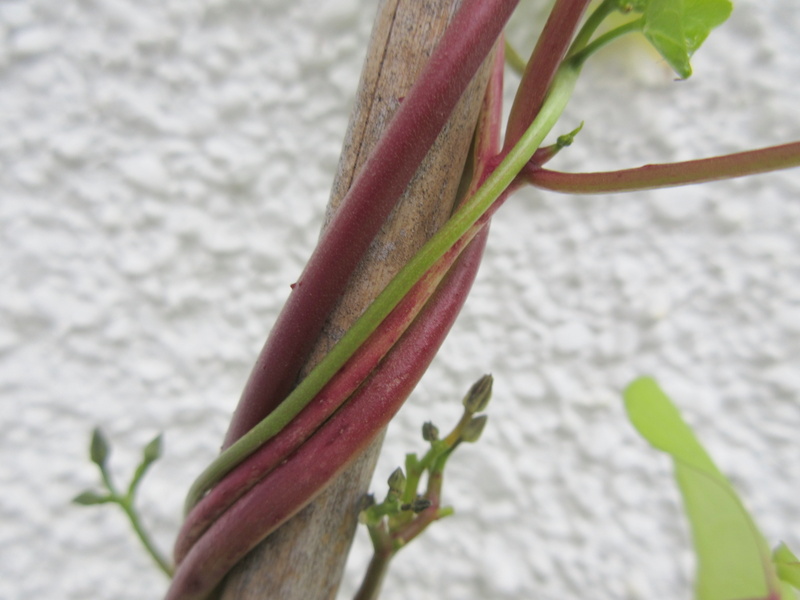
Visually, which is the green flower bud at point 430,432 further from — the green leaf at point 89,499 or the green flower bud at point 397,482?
the green leaf at point 89,499

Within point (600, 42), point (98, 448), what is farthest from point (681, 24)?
point (98, 448)

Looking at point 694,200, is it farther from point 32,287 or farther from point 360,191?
point 32,287

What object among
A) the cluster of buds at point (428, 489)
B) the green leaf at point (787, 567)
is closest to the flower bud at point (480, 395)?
the cluster of buds at point (428, 489)

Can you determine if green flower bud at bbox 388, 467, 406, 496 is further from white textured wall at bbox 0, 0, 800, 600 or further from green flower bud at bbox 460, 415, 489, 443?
white textured wall at bbox 0, 0, 800, 600

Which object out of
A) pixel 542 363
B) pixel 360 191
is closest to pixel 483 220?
pixel 360 191

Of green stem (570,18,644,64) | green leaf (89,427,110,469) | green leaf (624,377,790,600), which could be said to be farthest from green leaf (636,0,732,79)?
green leaf (89,427,110,469)

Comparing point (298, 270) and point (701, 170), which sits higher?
point (298, 270)

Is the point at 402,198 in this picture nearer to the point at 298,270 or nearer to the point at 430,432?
the point at 430,432
